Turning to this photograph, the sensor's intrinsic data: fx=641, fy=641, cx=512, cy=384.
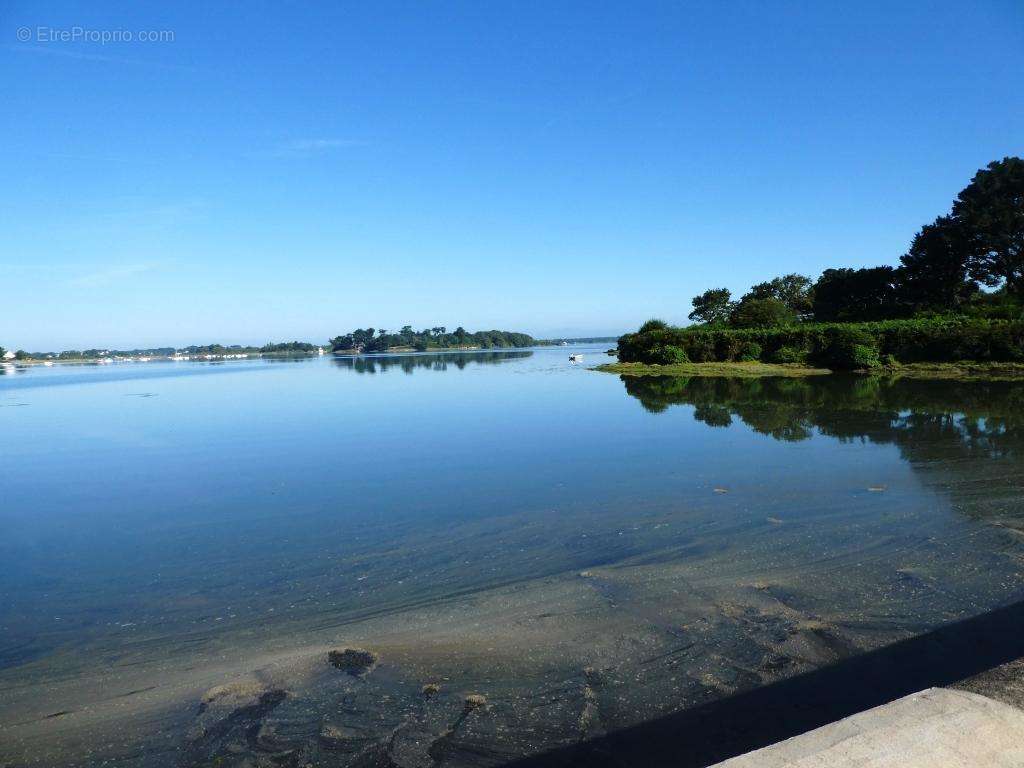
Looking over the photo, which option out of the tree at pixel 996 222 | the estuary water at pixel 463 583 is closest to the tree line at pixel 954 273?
the tree at pixel 996 222

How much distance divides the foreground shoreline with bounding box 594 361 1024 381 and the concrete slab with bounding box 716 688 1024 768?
102ft

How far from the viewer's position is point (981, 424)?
15.5 metres

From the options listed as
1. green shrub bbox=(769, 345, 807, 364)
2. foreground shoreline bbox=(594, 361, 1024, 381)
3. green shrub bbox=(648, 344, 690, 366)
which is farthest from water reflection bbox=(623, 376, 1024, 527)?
green shrub bbox=(648, 344, 690, 366)

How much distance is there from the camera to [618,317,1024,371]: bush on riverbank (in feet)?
109

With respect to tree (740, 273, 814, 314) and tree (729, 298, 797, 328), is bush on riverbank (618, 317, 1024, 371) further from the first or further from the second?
tree (740, 273, 814, 314)

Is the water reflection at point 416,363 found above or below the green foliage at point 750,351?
below

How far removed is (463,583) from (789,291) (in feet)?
Result: 241

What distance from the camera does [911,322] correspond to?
3781 centimetres

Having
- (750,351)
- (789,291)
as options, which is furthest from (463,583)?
(789,291)

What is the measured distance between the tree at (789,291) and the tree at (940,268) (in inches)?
710

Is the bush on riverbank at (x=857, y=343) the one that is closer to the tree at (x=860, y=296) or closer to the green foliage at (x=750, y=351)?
the green foliage at (x=750, y=351)

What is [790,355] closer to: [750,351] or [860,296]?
[750,351]

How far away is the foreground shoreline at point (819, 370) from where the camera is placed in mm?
30234

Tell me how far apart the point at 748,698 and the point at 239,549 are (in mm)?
6247
